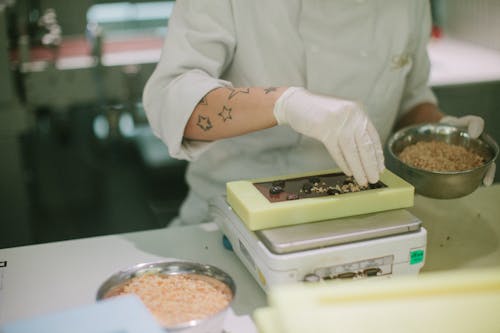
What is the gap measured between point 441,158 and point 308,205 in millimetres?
497

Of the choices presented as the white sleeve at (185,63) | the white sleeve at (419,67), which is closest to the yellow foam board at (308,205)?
the white sleeve at (185,63)

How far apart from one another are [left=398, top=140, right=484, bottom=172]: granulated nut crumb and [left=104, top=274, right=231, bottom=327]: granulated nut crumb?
664 mm

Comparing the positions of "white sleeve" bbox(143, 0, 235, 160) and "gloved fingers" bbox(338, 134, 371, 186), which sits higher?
"white sleeve" bbox(143, 0, 235, 160)

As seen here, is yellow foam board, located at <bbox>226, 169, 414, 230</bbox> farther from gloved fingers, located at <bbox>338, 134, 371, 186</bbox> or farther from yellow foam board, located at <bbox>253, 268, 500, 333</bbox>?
yellow foam board, located at <bbox>253, 268, 500, 333</bbox>

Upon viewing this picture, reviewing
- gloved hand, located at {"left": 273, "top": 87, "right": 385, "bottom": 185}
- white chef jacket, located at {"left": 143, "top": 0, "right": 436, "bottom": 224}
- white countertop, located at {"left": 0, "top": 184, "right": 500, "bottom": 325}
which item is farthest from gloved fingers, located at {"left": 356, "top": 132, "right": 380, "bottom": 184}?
white chef jacket, located at {"left": 143, "top": 0, "right": 436, "bottom": 224}

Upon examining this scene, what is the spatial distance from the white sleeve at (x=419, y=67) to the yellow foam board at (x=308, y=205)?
2.33 ft

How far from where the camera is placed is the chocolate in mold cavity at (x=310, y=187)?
1.41m

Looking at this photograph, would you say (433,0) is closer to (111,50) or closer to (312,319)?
(111,50)

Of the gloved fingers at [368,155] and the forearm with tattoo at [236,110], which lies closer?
the gloved fingers at [368,155]

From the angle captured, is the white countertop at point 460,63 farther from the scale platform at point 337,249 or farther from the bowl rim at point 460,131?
the scale platform at point 337,249

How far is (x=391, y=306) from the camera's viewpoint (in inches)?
42.4

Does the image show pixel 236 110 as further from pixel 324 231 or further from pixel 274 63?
pixel 324 231

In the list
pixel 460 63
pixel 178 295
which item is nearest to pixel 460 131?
pixel 178 295

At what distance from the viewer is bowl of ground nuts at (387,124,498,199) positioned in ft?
4.99
